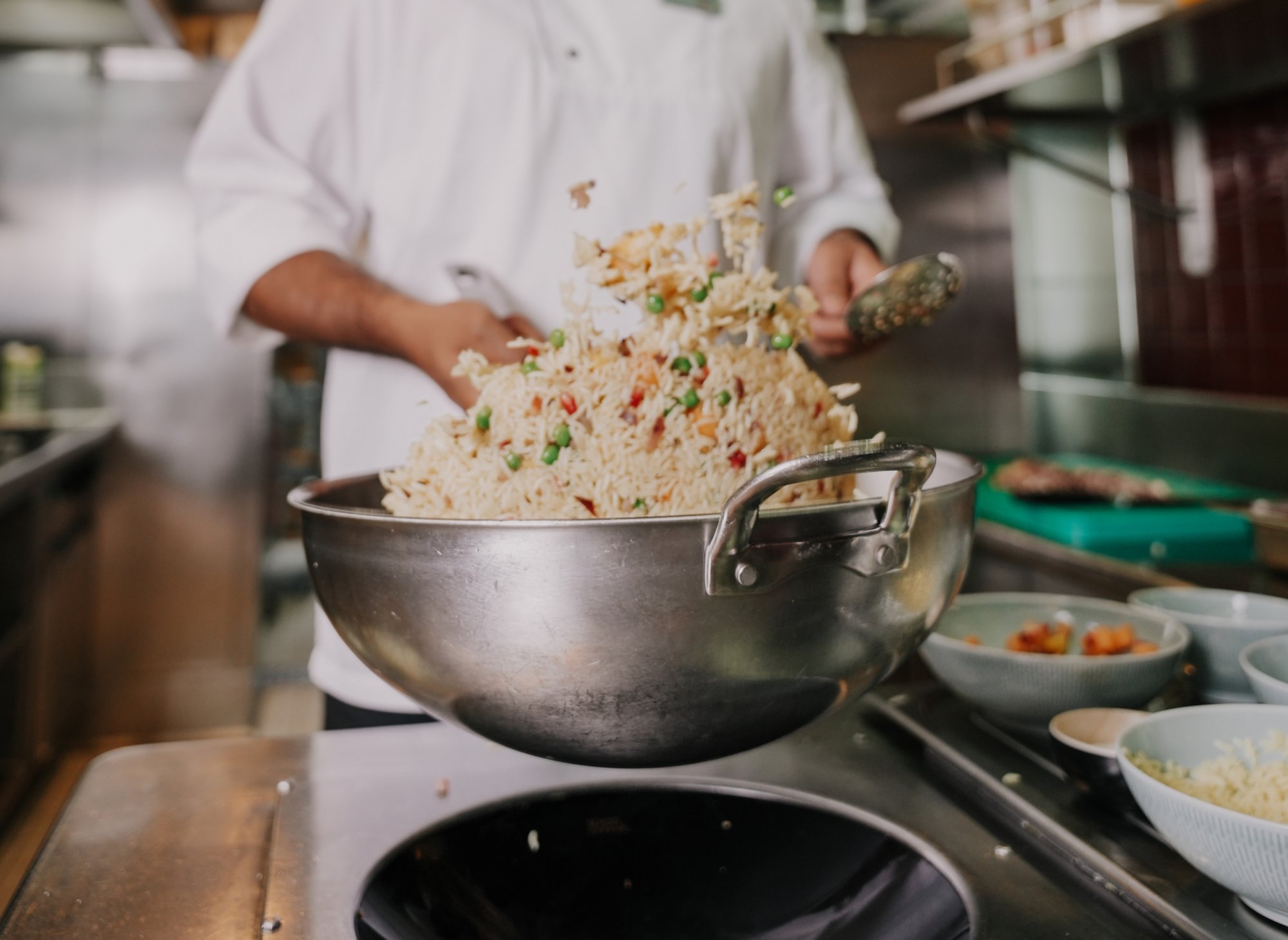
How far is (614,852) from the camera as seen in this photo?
70cm

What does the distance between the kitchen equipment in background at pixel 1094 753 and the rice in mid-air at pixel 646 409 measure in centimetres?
23

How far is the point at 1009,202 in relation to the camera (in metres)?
3.68

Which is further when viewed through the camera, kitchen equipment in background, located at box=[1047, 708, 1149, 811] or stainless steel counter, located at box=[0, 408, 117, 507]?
stainless steel counter, located at box=[0, 408, 117, 507]

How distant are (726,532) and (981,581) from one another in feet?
7.46

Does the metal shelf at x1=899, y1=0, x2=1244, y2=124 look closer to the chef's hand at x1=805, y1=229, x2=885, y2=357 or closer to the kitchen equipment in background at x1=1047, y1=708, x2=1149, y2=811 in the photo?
the chef's hand at x1=805, y1=229, x2=885, y2=357

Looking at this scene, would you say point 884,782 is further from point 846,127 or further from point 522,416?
point 846,127

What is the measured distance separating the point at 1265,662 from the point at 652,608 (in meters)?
0.58

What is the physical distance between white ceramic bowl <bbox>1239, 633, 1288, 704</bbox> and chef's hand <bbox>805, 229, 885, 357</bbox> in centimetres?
41

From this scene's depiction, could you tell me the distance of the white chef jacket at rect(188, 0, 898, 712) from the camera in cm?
115

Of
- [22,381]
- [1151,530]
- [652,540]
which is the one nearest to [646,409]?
[652,540]

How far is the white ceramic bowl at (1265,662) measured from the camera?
79 cm

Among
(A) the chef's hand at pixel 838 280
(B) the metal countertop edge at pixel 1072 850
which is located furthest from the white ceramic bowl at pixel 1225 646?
(A) the chef's hand at pixel 838 280

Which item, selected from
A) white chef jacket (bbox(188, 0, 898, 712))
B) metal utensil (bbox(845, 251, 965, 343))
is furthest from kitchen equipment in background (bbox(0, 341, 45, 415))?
metal utensil (bbox(845, 251, 965, 343))

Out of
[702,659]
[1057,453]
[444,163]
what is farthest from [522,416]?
[1057,453]
